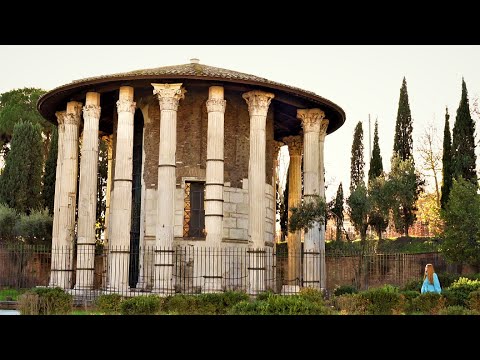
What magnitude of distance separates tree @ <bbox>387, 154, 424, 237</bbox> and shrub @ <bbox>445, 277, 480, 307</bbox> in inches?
537

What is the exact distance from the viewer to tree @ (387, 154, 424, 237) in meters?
31.0

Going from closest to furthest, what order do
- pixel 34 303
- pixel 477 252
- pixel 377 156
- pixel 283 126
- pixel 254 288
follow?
pixel 34 303, pixel 254 288, pixel 477 252, pixel 283 126, pixel 377 156

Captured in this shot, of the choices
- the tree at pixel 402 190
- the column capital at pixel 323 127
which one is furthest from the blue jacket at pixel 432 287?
the tree at pixel 402 190

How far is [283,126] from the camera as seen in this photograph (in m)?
27.9

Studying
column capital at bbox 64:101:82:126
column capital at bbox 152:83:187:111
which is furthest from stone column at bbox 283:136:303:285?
column capital at bbox 64:101:82:126

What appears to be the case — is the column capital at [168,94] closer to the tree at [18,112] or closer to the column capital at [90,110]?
the column capital at [90,110]

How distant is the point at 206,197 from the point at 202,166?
1.94 m

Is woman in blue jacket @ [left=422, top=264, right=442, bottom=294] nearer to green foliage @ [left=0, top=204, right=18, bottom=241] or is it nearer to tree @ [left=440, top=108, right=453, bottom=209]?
tree @ [left=440, top=108, right=453, bottom=209]

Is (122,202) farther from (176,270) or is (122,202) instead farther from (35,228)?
(35,228)

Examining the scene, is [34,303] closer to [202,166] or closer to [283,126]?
[202,166]

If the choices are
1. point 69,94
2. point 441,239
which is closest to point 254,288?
point 69,94

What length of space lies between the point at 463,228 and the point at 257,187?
9.17 meters

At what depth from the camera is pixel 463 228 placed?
87.0ft

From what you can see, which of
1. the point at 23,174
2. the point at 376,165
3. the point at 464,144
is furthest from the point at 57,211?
the point at 376,165
